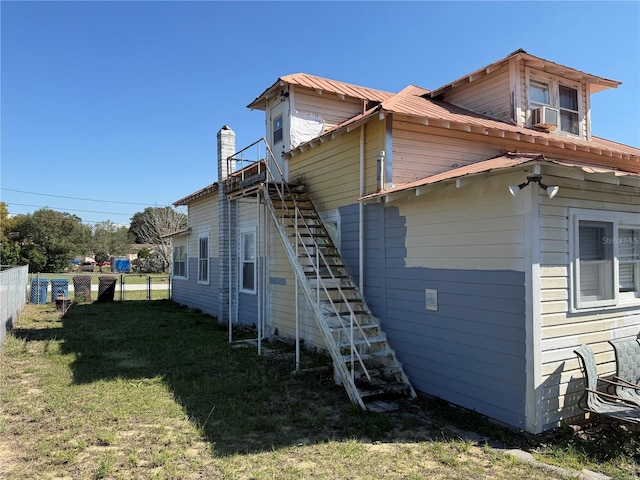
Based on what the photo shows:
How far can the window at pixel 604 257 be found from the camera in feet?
17.5

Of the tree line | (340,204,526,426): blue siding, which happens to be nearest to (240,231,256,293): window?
(340,204,526,426): blue siding

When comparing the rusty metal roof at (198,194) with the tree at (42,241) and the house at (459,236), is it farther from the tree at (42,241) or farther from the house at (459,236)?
the tree at (42,241)

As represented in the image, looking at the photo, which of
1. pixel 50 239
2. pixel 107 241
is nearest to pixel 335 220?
pixel 50 239

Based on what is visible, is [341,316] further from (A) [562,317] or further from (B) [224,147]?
(B) [224,147]

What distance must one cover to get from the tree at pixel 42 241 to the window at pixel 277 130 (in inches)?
1586

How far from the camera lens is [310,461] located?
14.3ft

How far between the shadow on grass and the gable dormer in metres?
6.52

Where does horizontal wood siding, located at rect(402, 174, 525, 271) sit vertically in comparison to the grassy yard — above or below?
above

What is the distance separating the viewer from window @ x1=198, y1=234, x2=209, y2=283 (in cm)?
1586

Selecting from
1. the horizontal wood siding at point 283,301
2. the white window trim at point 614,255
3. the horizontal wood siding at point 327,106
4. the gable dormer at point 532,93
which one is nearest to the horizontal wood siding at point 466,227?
the white window trim at point 614,255

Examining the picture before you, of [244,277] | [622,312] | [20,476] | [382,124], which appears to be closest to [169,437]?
[20,476]

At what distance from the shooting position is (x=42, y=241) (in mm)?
42969

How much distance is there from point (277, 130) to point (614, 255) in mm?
7687

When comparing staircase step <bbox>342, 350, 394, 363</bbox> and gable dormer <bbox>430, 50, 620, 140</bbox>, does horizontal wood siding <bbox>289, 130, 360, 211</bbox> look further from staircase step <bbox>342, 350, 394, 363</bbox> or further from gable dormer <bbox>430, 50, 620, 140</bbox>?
gable dormer <bbox>430, 50, 620, 140</bbox>
